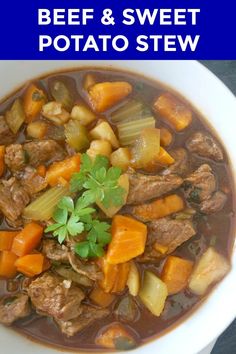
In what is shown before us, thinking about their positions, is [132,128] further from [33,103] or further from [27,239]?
[27,239]

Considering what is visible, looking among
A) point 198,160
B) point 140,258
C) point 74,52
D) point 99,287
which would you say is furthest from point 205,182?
point 74,52

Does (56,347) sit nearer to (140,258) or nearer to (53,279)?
(53,279)

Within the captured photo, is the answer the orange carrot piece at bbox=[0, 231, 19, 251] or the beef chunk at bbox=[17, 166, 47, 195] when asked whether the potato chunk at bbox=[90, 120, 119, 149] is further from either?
the orange carrot piece at bbox=[0, 231, 19, 251]

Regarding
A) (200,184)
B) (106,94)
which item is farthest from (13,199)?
(200,184)

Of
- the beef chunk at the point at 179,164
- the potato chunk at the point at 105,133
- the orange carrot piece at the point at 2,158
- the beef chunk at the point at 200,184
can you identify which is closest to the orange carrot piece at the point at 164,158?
the beef chunk at the point at 179,164

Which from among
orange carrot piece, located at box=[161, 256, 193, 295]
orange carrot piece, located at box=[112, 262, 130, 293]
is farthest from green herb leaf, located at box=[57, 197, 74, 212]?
orange carrot piece, located at box=[161, 256, 193, 295]

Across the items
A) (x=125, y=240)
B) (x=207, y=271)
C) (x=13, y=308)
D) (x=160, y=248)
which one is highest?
(x=125, y=240)
